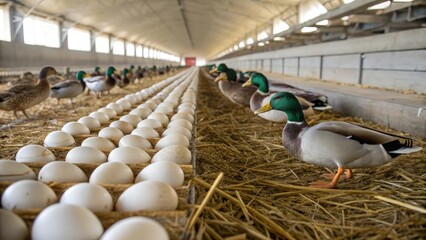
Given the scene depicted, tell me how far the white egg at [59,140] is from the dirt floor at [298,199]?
92 centimetres

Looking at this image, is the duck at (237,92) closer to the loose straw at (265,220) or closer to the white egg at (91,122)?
the white egg at (91,122)

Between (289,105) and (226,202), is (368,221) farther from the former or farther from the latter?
(289,105)

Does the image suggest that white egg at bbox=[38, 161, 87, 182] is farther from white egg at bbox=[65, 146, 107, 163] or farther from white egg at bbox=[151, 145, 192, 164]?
white egg at bbox=[151, 145, 192, 164]

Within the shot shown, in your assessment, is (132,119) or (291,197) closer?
(291,197)

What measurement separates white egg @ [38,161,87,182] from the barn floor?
0.60 m

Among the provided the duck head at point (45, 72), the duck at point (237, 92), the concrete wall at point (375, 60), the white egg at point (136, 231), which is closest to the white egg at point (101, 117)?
the white egg at point (136, 231)

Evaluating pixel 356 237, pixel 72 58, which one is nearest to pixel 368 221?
pixel 356 237

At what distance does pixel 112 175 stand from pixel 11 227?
0.55 m

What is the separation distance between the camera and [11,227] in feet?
3.70

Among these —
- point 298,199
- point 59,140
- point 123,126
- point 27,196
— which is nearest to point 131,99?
point 123,126

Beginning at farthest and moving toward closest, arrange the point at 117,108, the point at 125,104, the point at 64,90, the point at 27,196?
the point at 64,90 < the point at 125,104 < the point at 117,108 < the point at 27,196

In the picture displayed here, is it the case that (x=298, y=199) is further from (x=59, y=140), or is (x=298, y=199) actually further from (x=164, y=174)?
(x=59, y=140)

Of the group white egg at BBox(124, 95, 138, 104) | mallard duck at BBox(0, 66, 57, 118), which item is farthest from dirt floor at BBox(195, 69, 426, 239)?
mallard duck at BBox(0, 66, 57, 118)

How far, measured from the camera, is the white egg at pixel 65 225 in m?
1.08
